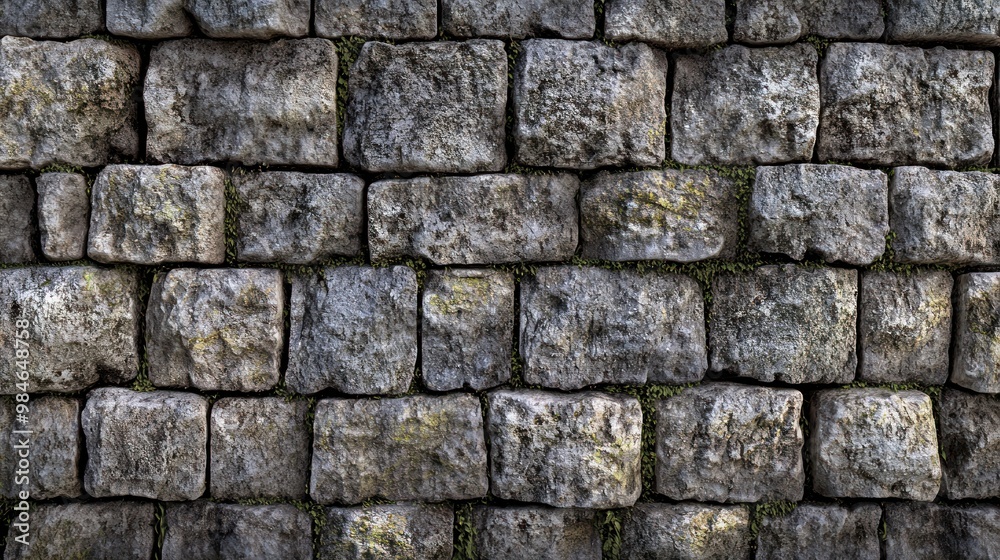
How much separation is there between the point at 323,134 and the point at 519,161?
0.91 m

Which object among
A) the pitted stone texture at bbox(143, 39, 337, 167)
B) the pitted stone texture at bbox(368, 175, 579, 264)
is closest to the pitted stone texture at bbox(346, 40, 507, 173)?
the pitted stone texture at bbox(368, 175, 579, 264)

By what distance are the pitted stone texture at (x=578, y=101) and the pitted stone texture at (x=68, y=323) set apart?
1971 mm

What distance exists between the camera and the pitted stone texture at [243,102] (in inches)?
117

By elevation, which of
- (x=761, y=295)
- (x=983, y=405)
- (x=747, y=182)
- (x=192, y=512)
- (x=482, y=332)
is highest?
(x=747, y=182)

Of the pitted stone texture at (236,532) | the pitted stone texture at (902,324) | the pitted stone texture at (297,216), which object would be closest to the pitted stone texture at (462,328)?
the pitted stone texture at (297,216)

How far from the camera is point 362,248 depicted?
303 cm

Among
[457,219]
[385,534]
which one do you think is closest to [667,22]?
[457,219]

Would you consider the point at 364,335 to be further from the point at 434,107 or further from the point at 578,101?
the point at 578,101

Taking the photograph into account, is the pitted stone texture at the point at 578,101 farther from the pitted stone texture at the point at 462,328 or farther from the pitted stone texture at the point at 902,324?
the pitted stone texture at the point at 902,324

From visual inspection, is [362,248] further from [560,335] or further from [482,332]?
[560,335]

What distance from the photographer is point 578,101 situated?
2943 mm

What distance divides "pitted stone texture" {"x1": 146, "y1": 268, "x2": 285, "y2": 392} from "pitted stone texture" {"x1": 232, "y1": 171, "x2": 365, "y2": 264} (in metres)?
0.12

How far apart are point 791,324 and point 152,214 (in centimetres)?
293

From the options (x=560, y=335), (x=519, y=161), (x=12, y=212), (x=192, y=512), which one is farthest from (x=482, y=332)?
(x=12, y=212)
